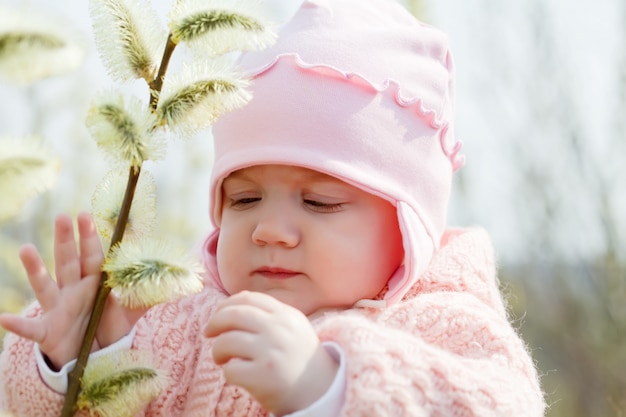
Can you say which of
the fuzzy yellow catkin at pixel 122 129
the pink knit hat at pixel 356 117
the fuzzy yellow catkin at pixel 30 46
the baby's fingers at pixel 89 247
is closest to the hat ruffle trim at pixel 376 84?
the pink knit hat at pixel 356 117

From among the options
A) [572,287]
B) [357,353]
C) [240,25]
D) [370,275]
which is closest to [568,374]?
[572,287]

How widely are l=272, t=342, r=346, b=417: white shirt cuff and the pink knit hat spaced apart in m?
0.43

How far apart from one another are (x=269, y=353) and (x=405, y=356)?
0.24 m

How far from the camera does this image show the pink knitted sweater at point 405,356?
137 cm

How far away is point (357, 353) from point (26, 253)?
18.9 inches

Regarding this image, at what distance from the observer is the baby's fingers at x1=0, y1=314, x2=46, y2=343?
122 cm

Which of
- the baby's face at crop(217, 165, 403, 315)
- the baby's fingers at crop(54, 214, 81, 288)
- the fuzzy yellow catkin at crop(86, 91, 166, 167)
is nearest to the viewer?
the fuzzy yellow catkin at crop(86, 91, 166, 167)

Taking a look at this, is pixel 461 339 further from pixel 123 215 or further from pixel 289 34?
pixel 123 215

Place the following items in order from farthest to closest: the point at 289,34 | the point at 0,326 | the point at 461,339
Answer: the point at 289,34
the point at 461,339
the point at 0,326

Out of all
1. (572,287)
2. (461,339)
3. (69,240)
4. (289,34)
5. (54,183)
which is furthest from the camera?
(572,287)

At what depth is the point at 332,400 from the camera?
1.31 m

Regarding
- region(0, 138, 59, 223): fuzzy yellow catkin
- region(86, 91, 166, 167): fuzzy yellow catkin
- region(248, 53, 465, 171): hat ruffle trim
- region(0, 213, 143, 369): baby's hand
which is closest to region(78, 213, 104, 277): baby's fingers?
region(0, 213, 143, 369): baby's hand

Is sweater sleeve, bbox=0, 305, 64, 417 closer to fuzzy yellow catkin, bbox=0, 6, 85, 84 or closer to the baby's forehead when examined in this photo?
the baby's forehead

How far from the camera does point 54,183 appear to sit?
0.89m
